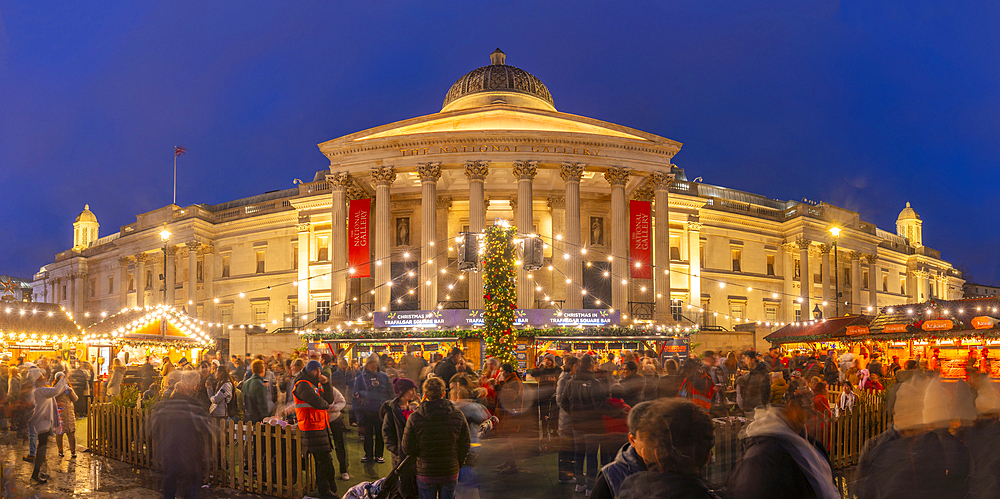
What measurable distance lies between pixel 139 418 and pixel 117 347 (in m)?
15.8

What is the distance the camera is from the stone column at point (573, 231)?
1299 inches

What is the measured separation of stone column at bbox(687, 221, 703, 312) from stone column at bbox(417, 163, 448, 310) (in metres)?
19.1

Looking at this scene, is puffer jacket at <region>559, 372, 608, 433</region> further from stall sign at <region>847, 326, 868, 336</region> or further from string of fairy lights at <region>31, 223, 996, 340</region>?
stall sign at <region>847, 326, 868, 336</region>

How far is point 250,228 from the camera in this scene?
49.9 metres

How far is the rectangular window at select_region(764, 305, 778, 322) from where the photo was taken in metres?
49.2

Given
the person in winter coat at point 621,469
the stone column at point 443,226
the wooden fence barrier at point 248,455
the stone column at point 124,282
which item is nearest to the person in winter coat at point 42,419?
the wooden fence barrier at point 248,455

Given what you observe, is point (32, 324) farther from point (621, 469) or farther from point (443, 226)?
point (621, 469)

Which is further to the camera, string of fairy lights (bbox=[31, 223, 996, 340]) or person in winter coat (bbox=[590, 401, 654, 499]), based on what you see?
string of fairy lights (bbox=[31, 223, 996, 340])

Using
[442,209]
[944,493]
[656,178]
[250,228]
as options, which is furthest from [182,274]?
[944,493]

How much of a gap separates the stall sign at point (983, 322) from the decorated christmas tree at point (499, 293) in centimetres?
1489

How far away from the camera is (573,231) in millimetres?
33750

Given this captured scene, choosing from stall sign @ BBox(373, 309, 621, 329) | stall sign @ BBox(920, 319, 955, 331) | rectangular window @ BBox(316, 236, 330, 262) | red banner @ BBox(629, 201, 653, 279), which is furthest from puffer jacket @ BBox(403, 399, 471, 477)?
rectangular window @ BBox(316, 236, 330, 262)

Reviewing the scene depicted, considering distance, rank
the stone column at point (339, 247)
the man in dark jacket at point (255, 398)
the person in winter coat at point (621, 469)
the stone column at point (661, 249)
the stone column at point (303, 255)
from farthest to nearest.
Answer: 1. the stone column at point (303, 255)
2. the stone column at point (661, 249)
3. the stone column at point (339, 247)
4. the man in dark jacket at point (255, 398)
5. the person in winter coat at point (621, 469)

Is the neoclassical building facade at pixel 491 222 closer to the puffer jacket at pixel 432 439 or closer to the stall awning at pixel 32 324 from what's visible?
the stall awning at pixel 32 324
